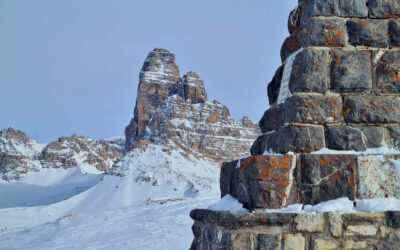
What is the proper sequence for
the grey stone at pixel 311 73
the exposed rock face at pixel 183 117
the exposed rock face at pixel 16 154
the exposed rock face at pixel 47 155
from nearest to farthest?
1. the grey stone at pixel 311 73
2. the exposed rock face at pixel 183 117
3. the exposed rock face at pixel 16 154
4. the exposed rock face at pixel 47 155

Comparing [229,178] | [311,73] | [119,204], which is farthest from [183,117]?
[311,73]

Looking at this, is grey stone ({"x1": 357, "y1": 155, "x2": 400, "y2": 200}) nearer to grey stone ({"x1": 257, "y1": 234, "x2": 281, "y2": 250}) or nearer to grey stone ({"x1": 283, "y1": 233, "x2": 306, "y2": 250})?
grey stone ({"x1": 283, "y1": 233, "x2": 306, "y2": 250})

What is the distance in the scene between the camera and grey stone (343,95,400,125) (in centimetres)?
242

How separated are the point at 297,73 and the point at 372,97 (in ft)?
1.72

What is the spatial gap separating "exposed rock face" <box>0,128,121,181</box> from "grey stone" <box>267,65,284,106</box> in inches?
3126

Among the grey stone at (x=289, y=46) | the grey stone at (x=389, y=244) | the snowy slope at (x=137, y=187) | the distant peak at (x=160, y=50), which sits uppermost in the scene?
the distant peak at (x=160, y=50)

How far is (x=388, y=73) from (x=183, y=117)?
235 ft

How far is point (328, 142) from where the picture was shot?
7.84 feet

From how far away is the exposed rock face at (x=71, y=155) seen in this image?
79.2m

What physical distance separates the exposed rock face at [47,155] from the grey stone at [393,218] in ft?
263

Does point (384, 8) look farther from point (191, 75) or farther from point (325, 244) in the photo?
point (191, 75)

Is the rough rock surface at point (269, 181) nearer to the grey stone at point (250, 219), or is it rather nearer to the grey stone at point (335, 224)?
the grey stone at point (250, 219)

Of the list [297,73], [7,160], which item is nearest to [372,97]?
[297,73]

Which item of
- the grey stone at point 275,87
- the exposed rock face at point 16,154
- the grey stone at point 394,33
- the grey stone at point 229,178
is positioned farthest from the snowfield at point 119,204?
the grey stone at point 394,33
